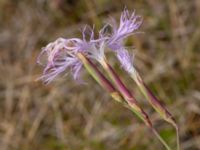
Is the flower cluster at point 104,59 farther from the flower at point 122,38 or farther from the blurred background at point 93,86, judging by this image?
the blurred background at point 93,86

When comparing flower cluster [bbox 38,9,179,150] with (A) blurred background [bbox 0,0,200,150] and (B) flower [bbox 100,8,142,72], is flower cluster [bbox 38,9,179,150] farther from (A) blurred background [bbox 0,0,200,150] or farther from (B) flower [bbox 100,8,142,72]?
→ (A) blurred background [bbox 0,0,200,150]

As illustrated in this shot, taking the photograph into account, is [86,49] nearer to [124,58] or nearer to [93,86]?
[124,58]

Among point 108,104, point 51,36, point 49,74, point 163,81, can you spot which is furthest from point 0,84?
point 49,74

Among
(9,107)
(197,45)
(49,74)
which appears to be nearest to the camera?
(49,74)

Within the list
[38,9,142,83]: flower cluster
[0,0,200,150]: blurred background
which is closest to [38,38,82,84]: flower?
[38,9,142,83]: flower cluster

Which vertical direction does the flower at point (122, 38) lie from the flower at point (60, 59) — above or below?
below

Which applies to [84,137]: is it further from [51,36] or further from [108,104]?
[51,36]

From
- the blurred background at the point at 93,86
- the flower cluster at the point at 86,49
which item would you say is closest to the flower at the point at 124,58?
the flower cluster at the point at 86,49
